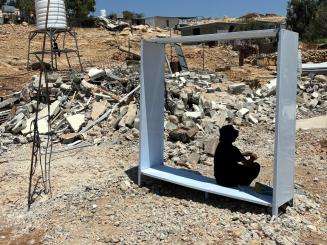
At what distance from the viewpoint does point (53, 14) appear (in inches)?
596

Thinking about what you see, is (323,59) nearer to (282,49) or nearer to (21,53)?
(21,53)

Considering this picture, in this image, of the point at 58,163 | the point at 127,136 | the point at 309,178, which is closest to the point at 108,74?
the point at 127,136

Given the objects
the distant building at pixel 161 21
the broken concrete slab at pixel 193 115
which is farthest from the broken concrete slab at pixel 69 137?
the distant building at pixel 161 21

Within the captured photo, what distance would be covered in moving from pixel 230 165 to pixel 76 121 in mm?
4989

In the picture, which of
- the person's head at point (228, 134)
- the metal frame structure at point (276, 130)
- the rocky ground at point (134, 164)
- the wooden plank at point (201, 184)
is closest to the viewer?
the metal frame structure at point (276, 130)

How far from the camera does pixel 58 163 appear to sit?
8492 millimetres

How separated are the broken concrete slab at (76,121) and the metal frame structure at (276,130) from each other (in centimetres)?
338

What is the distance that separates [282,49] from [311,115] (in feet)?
26.3

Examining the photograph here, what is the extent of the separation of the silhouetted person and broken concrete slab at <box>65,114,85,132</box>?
458 centimetres

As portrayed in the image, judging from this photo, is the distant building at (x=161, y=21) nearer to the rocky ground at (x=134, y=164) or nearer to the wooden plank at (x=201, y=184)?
the rocky ground at (x=134, y=164)

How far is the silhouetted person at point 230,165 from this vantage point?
6309mm

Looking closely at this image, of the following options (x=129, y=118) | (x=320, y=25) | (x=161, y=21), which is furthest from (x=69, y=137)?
(x=161, y=21)

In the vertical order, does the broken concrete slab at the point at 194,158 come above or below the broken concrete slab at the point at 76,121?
below

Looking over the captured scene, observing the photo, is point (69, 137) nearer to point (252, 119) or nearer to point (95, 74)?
point (95, 74)
